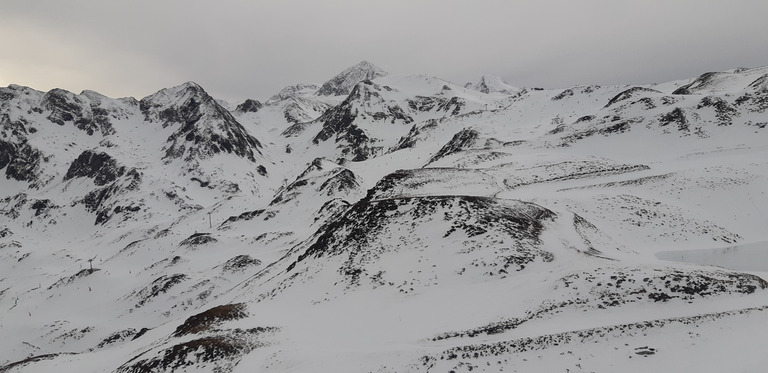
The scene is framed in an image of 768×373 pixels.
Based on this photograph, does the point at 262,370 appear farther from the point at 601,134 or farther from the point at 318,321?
the point at 601,134

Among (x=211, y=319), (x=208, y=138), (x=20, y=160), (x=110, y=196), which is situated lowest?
(x=211, y=319)

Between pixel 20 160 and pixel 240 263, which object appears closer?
pixel 240 263

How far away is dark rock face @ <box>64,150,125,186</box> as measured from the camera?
159 m

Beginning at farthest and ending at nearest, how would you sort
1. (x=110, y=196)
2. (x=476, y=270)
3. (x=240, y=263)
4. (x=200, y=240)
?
(x=110, y=196) → (x=200, y=240) → (x=240, y=263) → (x=476, y=270)

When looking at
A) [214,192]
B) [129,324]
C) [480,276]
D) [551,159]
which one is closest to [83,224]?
[214,192]

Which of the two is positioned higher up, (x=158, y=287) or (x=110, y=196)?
(x=110, y=196)

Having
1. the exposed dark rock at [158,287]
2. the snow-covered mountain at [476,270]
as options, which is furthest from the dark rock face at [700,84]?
the exposed dark rock at [158,287]

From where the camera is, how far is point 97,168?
166 metres

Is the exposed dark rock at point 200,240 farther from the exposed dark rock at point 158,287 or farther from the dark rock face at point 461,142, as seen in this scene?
the dark rock face at point 461,142

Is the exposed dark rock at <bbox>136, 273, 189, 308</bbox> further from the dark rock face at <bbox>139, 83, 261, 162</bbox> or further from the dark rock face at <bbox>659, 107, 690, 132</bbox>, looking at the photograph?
the dark rock face at <bbox>139, 83, 261, 162</bbox>

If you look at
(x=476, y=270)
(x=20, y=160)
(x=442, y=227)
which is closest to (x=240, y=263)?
(x=442, y=227)

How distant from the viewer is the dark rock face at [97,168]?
522 feet

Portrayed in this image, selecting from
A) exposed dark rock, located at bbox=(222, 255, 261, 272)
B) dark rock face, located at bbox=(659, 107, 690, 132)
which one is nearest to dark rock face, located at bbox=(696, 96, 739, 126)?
dark rock face, located at bbox=(659, 107, 690, 132)

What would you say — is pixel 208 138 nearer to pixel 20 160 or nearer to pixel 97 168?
pixel 97 168
